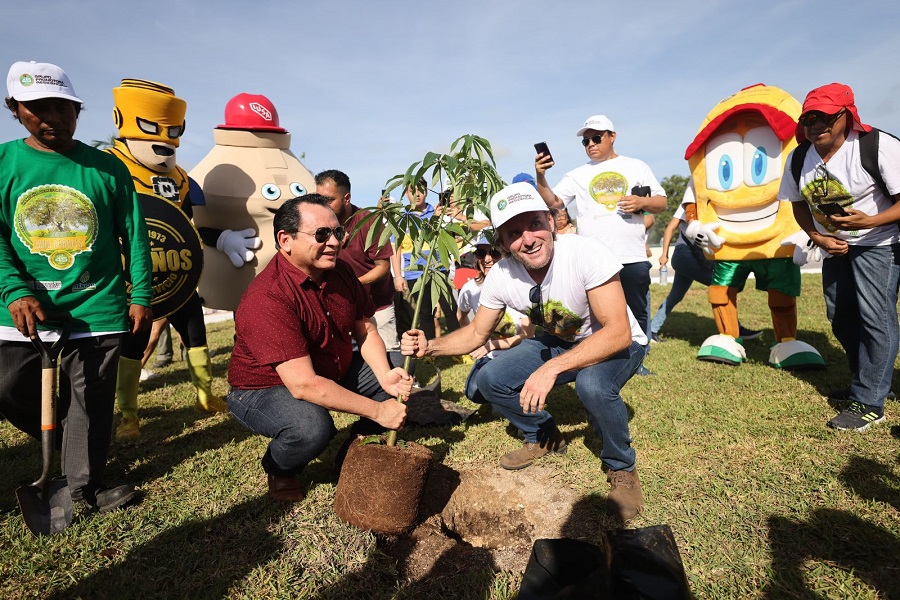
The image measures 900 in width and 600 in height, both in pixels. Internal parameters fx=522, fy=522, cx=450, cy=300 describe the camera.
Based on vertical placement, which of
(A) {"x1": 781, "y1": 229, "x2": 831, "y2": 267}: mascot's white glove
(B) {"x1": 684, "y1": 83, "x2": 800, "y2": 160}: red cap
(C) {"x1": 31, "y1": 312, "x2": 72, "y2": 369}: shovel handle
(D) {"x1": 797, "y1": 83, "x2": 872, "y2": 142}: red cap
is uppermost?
(B) {"x1": 684, "y1": 83, "x2": 800, "y2": 160}: red cap

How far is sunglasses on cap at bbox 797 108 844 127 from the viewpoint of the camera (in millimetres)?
3062

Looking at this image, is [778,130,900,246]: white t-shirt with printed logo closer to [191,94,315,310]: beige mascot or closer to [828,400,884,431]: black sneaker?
[828,400,884,431]: black sneaker

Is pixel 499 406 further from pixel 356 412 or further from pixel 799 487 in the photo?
pixel 799 487

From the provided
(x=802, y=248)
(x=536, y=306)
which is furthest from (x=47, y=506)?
(x=802, y=248)

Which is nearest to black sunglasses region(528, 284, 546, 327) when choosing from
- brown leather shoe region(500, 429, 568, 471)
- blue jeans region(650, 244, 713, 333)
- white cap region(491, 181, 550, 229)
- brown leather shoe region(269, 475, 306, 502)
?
white cap region(491, 181, 550, 229)

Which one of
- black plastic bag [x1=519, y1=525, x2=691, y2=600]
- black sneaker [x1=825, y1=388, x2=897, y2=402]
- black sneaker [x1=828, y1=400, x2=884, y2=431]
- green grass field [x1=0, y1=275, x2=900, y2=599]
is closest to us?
black plastic bag [x1=519, y1=525, x2=691, y2=600]

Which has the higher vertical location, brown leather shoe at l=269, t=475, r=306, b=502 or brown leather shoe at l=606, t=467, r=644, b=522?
brown leather shoe at l=606, t=467, r=644, b=522

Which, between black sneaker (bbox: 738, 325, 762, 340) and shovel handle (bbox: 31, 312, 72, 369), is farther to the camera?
black sneaker (bbox: 738, 325, 762, 340)

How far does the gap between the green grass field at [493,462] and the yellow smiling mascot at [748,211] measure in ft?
3.06

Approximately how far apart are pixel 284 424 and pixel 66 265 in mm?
1284

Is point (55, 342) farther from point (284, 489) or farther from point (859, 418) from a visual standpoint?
point (859, 418)

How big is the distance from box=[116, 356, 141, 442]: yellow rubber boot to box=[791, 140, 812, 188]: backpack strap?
4.72m

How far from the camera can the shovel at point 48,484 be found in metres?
2.41

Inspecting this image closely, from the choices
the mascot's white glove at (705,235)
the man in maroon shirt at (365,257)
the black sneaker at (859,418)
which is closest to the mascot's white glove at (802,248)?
the mascot's white glove at (705,235)
